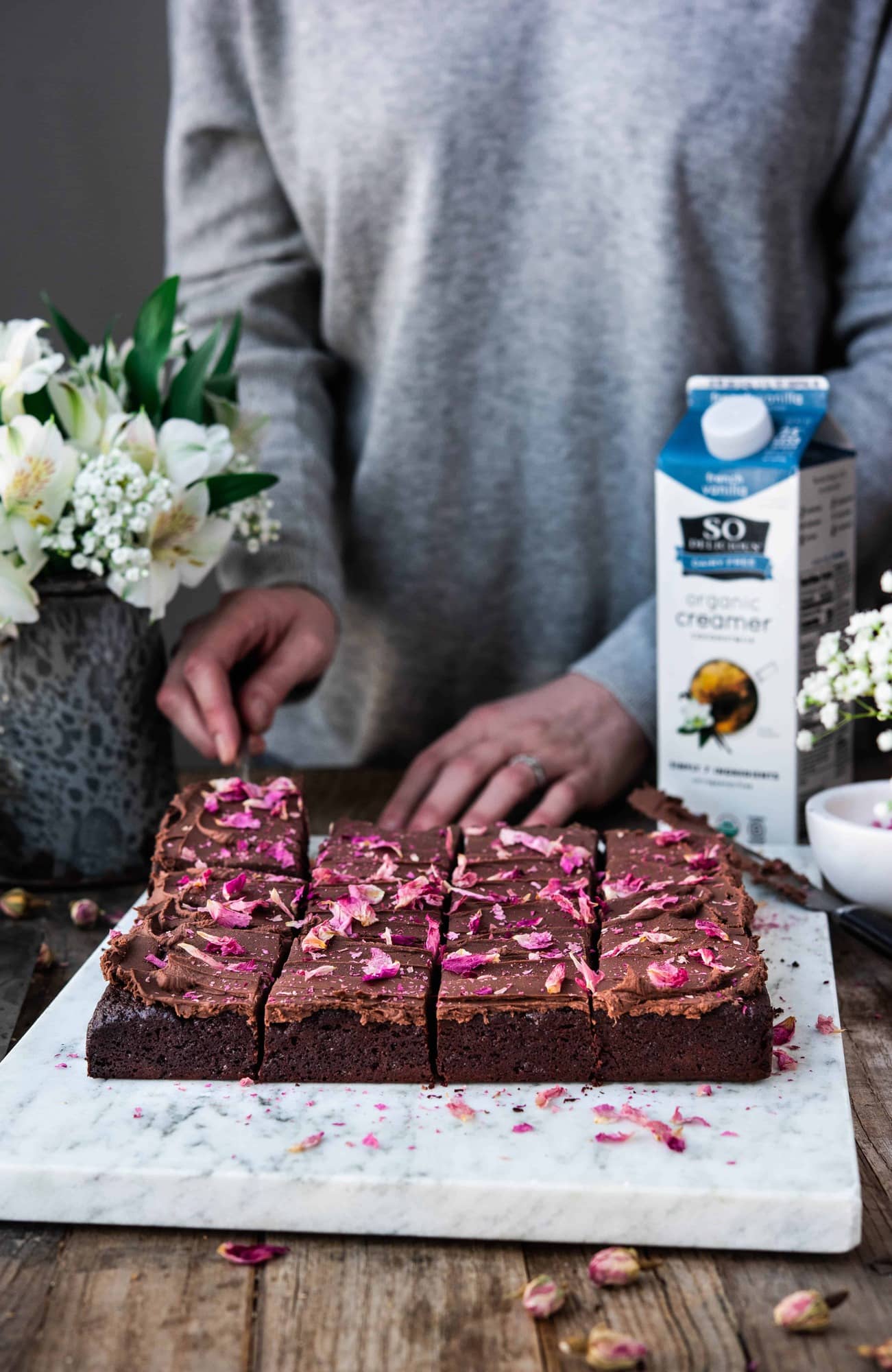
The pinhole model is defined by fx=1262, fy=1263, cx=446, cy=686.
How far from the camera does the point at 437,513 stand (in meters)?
1.93

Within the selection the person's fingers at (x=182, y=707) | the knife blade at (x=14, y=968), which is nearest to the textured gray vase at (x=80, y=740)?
the person's fingers at (x=182, y=707)

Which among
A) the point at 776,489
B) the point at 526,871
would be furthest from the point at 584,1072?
the point at 776,489

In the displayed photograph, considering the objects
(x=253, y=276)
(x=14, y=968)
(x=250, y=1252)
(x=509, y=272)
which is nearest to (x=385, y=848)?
(x=14, y=968)

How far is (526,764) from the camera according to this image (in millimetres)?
1574

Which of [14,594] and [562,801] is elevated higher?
[14,594]

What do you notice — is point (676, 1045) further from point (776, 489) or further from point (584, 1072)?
point (776, 489)

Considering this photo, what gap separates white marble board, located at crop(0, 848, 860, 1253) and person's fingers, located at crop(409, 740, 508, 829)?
0.58 meters

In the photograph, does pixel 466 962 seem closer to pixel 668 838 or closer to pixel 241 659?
pixel 668 838

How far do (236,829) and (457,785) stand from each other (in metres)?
0.34

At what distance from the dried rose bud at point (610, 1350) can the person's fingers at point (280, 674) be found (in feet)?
2.91

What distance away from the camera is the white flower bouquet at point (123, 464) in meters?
1.25

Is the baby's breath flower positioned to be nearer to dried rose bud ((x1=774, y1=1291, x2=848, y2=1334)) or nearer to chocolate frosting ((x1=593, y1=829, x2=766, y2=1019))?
chocolate frosting ((x1=593, y1=829, x2=766, y2=1019))

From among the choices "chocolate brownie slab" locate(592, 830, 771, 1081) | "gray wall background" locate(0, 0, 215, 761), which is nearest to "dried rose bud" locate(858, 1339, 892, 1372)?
"chocolate brownie slab" locate(592, 830, 771, 1081)

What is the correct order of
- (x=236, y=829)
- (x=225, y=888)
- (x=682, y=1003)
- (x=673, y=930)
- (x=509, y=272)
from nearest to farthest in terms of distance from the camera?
(x=682, y=1003), (x=673, y=930), (x=225, y=888), (x=236, y=829), (x=509, y=272)
